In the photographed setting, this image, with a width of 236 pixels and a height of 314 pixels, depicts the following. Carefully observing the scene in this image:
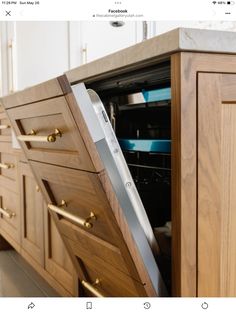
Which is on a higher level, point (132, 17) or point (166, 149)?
point (132, 17)

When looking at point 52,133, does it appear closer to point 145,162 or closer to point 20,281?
point 145,162

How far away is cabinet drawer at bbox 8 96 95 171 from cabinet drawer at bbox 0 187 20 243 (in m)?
0.75

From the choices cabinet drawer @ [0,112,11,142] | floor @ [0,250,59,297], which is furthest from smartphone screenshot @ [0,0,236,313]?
cabinet drawer @ [0,112,11,142]

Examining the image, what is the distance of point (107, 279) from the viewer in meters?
0.81

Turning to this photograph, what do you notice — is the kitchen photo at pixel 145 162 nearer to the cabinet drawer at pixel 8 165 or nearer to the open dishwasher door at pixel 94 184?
the open dishwasher door at pixel 94 184

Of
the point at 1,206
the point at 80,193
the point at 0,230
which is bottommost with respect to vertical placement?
the point at 0,230

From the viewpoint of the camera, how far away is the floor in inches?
56.3

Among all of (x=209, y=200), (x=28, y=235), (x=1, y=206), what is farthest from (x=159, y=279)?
A: (x=1, y=206)

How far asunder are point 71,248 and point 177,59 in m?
0.61

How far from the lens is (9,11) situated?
31.7 inches

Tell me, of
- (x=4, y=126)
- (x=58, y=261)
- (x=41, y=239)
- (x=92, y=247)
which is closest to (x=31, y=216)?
(x=41, y=239)

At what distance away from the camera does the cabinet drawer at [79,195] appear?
0.64 m

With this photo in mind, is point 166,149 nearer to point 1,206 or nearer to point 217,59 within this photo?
point 217,59

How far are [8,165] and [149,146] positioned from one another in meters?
1.11
